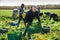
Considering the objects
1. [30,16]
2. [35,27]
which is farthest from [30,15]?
[35,27]

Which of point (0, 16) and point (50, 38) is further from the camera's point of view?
point (0, 16)

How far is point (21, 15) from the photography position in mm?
2562

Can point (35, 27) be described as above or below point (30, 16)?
below

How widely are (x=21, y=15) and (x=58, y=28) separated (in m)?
0.59

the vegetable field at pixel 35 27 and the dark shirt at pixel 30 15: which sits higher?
the dark shirt at pixel 30 15

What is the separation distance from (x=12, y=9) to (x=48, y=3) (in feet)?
1.83

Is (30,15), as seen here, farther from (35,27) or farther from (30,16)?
(35,27)

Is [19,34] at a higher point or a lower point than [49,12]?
lower

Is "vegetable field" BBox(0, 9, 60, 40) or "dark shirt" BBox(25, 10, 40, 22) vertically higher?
"dark shirt" BBox(25, 10, 40, 22)

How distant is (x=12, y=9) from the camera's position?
101 inches

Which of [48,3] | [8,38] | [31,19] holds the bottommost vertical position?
[8,38]

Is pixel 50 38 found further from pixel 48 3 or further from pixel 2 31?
pixel 2 31

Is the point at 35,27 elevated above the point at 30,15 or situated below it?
below

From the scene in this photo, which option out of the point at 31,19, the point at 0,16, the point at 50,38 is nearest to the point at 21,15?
the point at 31,19
